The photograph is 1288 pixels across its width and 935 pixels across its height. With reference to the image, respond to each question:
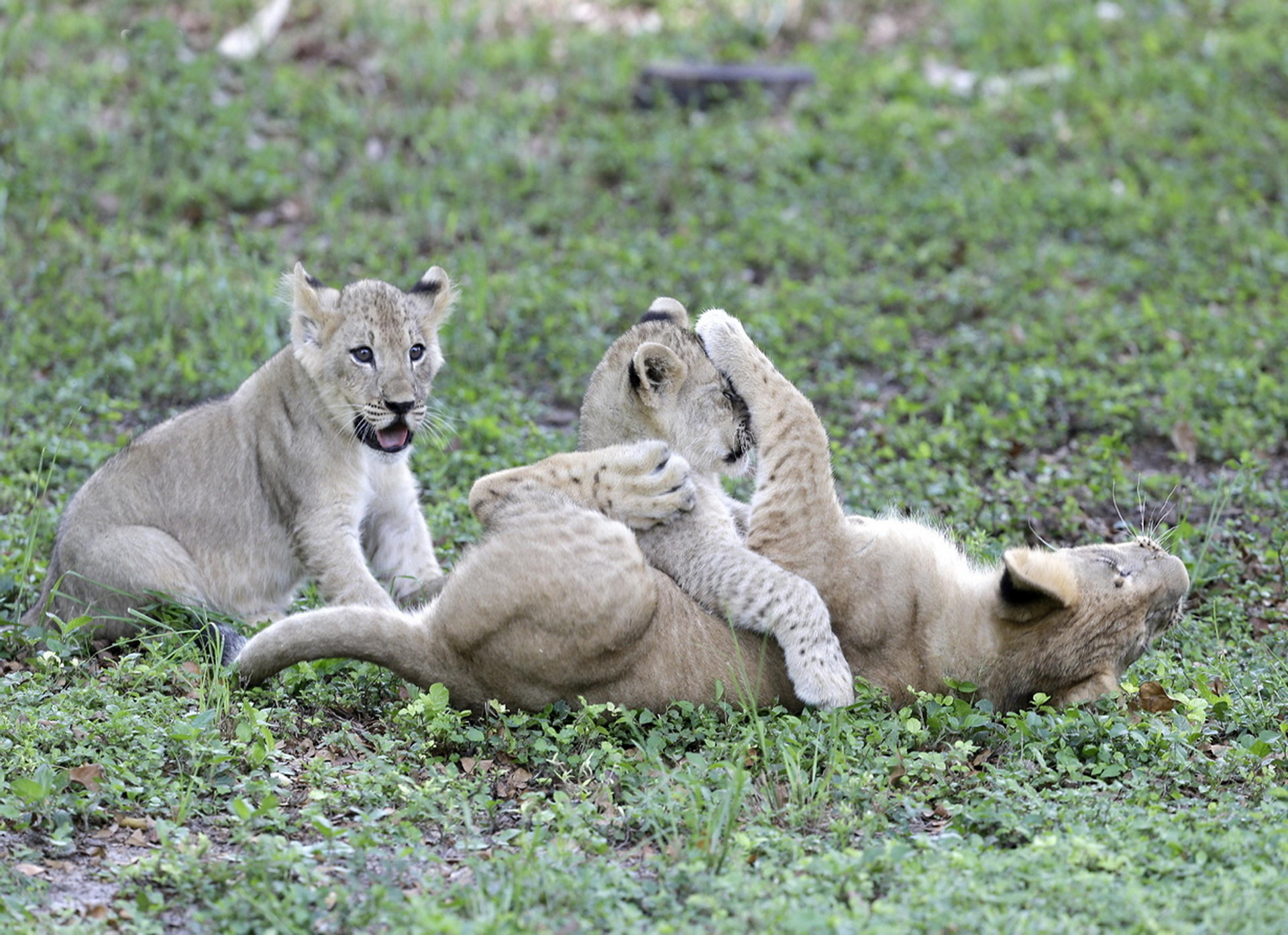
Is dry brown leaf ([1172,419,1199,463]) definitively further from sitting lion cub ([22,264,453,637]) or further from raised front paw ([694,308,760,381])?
sitting lion cub ([22,264,453,637])

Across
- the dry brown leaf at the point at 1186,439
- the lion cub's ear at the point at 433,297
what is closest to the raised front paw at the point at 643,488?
the lion cub's ear at the point at 433,297

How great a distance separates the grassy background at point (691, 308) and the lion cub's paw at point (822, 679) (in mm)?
91

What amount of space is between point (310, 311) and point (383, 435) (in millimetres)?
612

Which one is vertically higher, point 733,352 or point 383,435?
point 733,352

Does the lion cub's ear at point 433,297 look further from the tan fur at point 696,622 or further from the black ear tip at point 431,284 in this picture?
the tan fur at point 696,622

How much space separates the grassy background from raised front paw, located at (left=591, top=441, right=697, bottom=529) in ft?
2.53

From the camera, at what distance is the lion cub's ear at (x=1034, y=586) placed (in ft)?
15.4

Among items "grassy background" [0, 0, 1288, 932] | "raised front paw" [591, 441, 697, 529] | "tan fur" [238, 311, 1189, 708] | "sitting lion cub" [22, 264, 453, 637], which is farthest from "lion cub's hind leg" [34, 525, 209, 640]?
"raised front paw" [591, 441, 697, 529]

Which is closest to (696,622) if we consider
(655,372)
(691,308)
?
(655,372)

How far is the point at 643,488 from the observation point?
5281mm

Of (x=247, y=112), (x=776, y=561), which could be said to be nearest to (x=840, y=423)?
(x=776, y=561)

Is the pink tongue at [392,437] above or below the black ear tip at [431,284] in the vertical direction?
below

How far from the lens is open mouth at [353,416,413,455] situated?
600 centimetres

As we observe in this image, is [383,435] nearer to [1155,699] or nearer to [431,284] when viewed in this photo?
[431,284]
